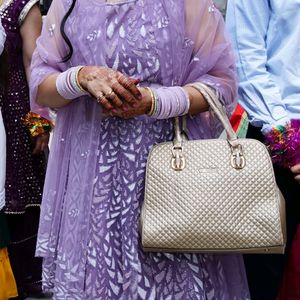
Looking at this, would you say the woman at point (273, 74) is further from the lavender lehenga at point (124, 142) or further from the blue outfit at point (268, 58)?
the lavender lehenga at point (124, 142)

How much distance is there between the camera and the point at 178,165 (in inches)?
82.3

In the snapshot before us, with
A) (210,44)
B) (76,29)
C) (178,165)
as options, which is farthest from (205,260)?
(76,29)

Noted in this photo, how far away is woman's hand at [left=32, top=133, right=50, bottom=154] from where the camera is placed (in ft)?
11.9

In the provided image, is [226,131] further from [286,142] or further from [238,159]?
[286,142]

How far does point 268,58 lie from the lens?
8.17 feet

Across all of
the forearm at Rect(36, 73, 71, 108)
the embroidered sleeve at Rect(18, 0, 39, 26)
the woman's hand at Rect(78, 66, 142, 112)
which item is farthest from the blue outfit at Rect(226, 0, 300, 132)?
the embroidered sleeve at Rect(18, 0, 39, 26)

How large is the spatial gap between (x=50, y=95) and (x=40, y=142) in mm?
1439

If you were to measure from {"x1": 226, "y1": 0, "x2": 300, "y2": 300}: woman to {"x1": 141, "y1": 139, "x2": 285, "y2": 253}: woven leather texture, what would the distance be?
331 millimetres

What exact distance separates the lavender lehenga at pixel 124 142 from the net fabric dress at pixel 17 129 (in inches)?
49.4

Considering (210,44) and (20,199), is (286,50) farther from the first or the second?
(20,199)

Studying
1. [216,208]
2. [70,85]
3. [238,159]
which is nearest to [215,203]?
[216,208]

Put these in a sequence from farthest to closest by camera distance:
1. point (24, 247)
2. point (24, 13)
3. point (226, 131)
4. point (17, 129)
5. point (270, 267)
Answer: point (24, 247) → point (17, 129) → point (24, 13) → point (270, 267) → point (226, 131)

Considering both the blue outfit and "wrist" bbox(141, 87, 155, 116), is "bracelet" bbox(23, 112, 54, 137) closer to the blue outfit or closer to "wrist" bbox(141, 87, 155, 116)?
the blue outfit

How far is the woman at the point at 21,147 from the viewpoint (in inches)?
137
